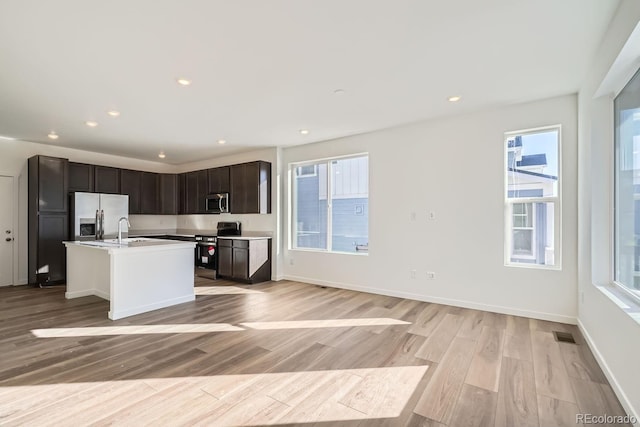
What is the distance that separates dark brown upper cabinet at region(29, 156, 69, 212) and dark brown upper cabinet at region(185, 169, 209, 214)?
227 cm

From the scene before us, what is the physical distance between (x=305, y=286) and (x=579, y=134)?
437cm

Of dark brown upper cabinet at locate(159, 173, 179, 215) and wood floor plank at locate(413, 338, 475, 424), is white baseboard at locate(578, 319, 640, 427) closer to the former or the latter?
wood floor plank at locate(413, 338, 475, 424)

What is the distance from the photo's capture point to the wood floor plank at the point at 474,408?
1.84m

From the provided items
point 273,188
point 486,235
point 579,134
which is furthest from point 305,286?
point 579,134

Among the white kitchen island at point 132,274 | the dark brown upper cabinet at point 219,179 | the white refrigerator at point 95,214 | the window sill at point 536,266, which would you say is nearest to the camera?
the window sill at point 536,266

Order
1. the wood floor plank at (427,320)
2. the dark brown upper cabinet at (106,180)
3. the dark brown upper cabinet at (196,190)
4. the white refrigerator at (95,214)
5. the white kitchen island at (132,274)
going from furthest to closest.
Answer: the dark brown upper cabinet at (196,190) < the dark brown upper cabinet at (106,180) < the white refrigerator at (95,214) < the white kitchen island at (132,274) < the wood floor plank at (427,320)

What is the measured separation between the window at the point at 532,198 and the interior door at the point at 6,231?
817 cm

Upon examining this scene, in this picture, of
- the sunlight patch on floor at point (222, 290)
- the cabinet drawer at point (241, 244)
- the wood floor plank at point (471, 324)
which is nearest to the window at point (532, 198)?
the wood floor plank at point (471, 324)

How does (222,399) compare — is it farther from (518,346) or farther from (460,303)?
(460,303)

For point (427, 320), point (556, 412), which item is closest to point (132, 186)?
point (427, 320)

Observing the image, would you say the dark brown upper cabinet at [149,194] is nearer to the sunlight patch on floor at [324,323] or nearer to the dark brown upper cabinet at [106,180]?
the dark brown upper cabinet at [106,180]

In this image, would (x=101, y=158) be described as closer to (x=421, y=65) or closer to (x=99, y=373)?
(x=99, y=373)

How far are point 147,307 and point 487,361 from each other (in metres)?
3.94

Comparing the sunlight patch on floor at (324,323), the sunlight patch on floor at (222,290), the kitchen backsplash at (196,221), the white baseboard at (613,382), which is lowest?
the sunlight patch on floor at (222,290)
